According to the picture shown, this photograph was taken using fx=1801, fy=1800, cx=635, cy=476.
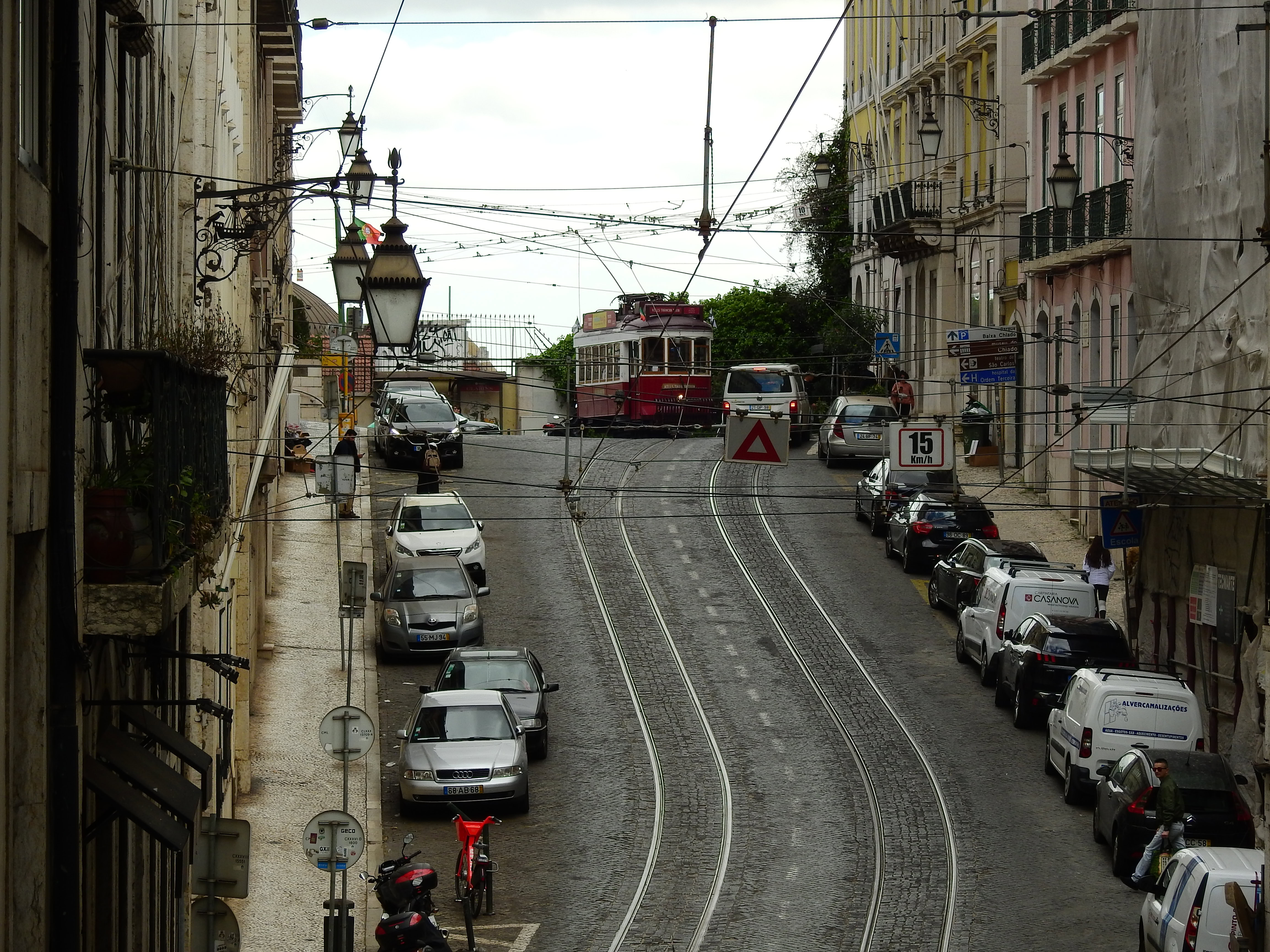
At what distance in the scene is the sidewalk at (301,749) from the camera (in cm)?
1783

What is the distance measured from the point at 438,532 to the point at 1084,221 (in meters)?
13.9

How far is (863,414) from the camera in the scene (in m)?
43.0

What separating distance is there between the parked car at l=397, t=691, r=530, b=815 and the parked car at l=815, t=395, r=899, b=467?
22.0 metres

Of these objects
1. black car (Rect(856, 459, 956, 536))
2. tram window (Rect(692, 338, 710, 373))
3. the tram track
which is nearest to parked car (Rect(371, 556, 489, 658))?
the tram track

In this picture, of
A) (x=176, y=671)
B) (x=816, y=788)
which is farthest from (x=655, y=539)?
(x=176, y=671)

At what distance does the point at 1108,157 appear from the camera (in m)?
34.3

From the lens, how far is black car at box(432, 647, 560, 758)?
2297cm

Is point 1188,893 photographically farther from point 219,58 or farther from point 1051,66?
point 1051,66

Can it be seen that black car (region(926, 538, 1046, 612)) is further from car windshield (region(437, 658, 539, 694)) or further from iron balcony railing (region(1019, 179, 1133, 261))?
car windshield (region(437, 658, 539, 694))

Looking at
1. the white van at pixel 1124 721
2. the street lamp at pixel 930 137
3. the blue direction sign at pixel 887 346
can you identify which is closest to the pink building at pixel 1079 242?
the blue direction sign at pixel 887 346

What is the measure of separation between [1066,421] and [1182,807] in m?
21.5

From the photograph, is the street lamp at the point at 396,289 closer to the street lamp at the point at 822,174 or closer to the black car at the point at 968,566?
the black car at the point at 968,566

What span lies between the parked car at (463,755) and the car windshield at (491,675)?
64.7 inches

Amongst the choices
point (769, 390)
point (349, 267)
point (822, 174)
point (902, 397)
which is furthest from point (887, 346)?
point (349, 267)
